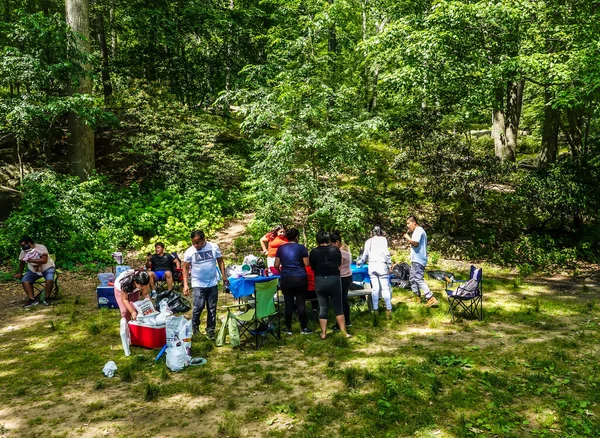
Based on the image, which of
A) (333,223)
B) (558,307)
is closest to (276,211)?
(333,223)

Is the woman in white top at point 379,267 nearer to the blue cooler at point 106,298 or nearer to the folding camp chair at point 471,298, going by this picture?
the folding camp chair at point 471,298

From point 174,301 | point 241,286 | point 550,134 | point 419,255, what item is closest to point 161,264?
point 174,301

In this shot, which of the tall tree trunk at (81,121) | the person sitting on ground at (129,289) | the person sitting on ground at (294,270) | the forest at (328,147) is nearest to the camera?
the person sitting on ground at (129,289)

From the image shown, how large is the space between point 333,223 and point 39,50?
985cm

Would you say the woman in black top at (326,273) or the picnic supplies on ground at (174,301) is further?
the picnic supplies on ground at (174,301)

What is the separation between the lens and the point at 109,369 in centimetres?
501

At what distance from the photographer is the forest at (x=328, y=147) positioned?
33.4ft

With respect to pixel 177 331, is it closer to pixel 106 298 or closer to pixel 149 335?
pixel 149 335

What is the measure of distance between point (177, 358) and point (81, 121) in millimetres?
10959

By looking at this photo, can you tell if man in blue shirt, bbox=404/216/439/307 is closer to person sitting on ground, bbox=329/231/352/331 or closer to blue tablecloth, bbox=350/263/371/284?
blue tablecloth, bbox=350/263/371/284

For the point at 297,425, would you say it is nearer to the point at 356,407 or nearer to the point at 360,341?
the point at 356,407

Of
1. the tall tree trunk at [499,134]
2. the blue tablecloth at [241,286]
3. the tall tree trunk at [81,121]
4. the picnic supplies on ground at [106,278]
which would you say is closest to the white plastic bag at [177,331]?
the blue tablecloth at [241,286]

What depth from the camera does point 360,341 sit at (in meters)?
5.95

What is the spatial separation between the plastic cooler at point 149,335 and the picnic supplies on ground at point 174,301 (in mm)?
1416
